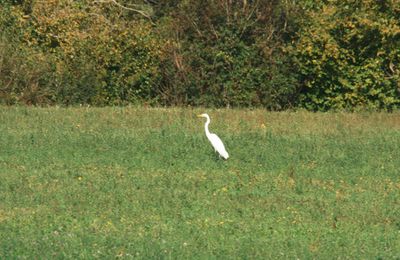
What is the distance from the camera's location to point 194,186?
1562 cm

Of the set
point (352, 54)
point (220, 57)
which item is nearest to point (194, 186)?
point (220, 57)

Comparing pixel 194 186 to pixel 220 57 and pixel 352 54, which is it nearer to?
pixel 220 57

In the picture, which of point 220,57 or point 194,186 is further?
point 220,57

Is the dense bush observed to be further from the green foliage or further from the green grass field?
the green grass field

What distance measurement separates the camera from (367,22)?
27641 millimetres

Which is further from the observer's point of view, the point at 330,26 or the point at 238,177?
the point at 330,26

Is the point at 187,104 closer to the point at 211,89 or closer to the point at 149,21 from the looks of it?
the point at 211,89

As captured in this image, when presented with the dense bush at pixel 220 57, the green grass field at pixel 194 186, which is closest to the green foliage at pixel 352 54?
the dense bush at pixel 220 57

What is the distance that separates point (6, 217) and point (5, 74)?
1471cm

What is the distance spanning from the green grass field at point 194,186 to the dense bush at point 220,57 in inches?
177

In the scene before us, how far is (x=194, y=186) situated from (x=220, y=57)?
44.1ft

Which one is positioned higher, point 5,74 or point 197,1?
point 197,1

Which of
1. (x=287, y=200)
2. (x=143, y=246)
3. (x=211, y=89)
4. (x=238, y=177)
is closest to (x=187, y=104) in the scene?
(x=211, y=89)

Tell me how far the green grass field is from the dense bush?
450cm
